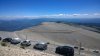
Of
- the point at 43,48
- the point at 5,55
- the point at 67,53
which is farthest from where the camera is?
the point at 43,48

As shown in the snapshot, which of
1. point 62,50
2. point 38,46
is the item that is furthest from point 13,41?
point 62,50

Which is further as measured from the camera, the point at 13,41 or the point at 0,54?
the point at 13,41

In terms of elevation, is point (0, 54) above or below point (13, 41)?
above

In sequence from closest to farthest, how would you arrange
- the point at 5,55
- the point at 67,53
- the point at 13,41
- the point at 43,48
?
the point at 5,55
the point at 67,53
the point at 43,48
the point at 13,41

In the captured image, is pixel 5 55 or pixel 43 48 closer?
pixel 5 55

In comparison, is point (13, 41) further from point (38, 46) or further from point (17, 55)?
point (17, 55)

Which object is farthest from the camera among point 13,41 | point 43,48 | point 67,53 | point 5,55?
point 13,41

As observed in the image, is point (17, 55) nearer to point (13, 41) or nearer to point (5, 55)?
point (5, 55)

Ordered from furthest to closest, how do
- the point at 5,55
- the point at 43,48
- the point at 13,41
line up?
1. the point at 13,41
2. the point at 43,48
3. the point at 5,55

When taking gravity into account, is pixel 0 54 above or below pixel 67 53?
above

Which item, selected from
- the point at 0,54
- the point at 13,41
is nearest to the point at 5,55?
the point at 0,54
